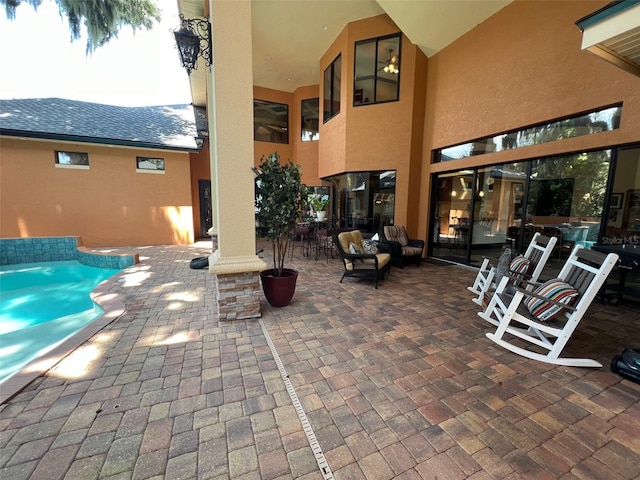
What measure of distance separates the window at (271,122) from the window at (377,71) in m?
4.66

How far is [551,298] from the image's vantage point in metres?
2.67

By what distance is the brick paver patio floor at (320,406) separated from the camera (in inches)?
61.3

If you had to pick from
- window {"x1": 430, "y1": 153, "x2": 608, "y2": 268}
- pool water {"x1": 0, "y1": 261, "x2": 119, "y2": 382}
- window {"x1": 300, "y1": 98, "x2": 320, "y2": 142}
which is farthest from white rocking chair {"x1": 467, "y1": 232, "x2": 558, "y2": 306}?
window {"x1": 300, "y1": 98, "x2": 320, "y2": 142}

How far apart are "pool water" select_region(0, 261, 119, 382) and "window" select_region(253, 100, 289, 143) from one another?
739cm

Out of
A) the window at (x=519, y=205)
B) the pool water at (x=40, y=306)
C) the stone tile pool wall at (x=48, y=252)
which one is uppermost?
the window at (x=519, y=205)

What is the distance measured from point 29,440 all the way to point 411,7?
26.9 feet

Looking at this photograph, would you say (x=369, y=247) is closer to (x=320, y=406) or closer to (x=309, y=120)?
(x=320, y=406)

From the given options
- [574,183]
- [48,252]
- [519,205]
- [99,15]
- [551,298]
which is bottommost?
[48,252]

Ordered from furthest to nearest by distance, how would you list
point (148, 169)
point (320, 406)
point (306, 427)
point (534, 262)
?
point (148, 169) → point (534, 262) → point (320, 406) → point (306, 427)

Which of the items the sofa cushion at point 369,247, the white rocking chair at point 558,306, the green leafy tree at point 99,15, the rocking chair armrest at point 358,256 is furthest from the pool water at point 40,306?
the green leafy tree at point 99,15

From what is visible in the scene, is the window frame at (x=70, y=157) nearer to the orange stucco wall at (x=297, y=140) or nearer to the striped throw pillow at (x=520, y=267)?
the orange stucco wall at (x=297, y=140)

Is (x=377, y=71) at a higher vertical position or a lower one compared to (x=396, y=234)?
higher

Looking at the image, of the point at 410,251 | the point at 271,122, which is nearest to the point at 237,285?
the point at 410,251

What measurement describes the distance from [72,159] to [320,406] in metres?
10.1
